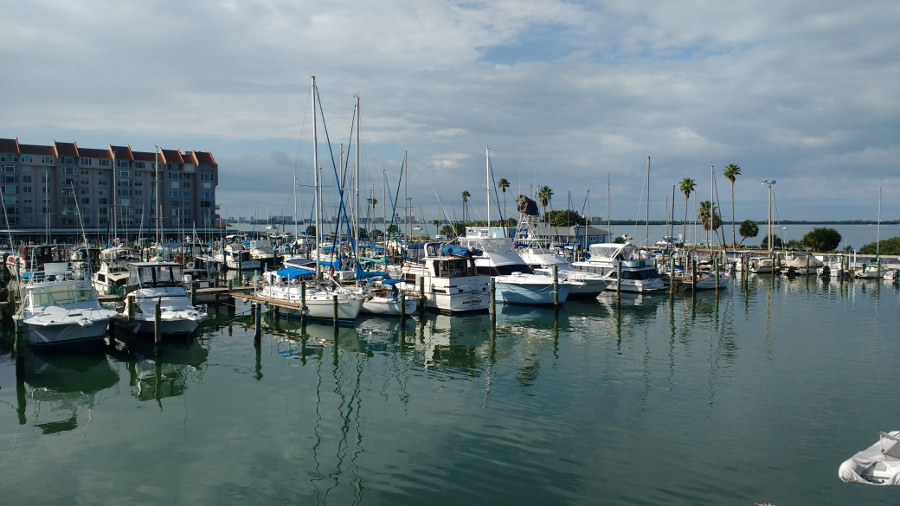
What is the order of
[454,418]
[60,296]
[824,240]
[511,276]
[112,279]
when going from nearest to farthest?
[454,418] < [60,296] < [112,279] < [511,276] < [824,240]

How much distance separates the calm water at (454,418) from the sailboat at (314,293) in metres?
1.39

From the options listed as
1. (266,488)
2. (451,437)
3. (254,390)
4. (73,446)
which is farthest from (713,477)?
(73,446)

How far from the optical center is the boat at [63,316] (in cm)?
2362

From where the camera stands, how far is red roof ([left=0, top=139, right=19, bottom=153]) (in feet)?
321

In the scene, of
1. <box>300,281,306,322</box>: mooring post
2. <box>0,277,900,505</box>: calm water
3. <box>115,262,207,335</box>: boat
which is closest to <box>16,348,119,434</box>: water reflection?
<box>0,277,900,505</box>: calm water

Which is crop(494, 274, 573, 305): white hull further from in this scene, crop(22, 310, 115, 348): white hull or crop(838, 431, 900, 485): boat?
crop(838, 431, 900, 485): boat

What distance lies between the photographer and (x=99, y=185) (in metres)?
105

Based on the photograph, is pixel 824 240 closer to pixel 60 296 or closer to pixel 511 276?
pixel 511 276

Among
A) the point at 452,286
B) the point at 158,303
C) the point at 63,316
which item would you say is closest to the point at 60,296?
the point at 63,316

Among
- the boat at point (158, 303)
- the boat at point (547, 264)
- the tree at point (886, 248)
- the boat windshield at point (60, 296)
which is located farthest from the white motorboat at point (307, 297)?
the tree at point (886, 248)

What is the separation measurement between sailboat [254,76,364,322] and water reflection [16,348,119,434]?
9.69 m

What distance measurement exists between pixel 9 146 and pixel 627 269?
102m

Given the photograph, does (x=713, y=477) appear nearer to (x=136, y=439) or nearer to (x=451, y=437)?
(x=451, y=437)

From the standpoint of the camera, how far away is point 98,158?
10381 centimetres
